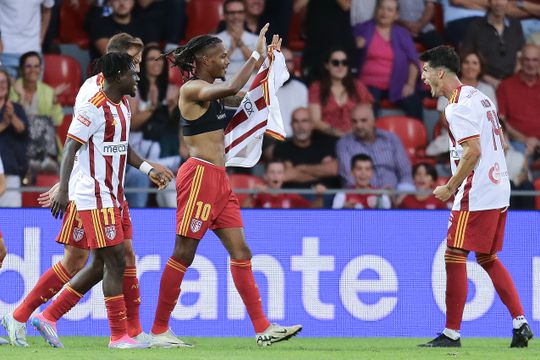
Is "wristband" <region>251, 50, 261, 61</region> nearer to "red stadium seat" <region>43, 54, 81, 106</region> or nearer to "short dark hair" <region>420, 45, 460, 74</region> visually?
"short dark hair" <region>420, 45, 460, 74</region>

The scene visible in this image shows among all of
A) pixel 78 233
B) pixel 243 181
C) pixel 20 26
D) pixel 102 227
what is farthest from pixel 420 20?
pixel 102 227

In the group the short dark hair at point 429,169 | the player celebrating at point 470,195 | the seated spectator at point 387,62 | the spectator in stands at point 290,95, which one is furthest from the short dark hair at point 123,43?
the seated spectator at point 387,62

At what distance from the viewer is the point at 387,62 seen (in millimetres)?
15039

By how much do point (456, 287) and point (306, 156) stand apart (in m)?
4.75

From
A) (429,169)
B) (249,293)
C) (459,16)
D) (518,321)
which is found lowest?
(518,321)

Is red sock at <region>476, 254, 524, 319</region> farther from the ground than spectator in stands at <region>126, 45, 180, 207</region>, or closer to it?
closer to it

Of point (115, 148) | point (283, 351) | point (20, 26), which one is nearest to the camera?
point (283, 351)

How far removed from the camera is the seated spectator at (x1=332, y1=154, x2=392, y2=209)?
1254cm

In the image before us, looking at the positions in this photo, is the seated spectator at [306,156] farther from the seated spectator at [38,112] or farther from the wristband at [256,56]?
the wristband at [256,56]

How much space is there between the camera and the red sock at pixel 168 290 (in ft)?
30.3

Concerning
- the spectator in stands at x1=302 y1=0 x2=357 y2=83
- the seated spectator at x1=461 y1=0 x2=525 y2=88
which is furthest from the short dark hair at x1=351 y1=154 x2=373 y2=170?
the seated spectator at x1=461 y1=0 x2=525 y2=88

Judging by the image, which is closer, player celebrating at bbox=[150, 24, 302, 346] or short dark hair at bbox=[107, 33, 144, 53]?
player celebrating at bbox=[150, 24, 302, 346]

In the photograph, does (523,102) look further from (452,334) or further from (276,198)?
(452,334)

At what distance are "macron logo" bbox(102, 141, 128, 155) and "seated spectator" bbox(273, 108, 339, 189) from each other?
4.84m
